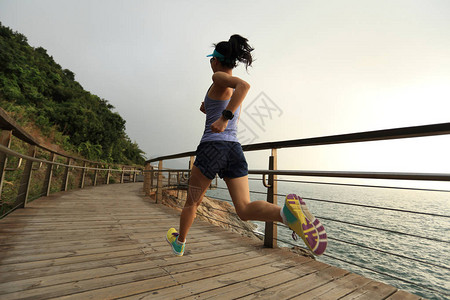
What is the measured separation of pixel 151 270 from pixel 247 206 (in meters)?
0.85

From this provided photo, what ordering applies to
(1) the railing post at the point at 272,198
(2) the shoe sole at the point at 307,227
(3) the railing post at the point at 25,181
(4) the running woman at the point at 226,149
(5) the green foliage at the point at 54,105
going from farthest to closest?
(5) the green foliage at the point at 54,105
(3) the railing post at the point at 25,181
(1) the railing post at the point at 272,198
(4) the running woman at the point at 226,149
(2) the shoe sole at the point at 307,227

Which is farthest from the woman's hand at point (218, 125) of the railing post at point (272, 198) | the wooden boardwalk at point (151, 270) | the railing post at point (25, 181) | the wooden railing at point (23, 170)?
the railing post at point (25, 181)

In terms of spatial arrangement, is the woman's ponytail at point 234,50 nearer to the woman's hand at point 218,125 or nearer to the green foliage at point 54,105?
the woman's hand at point 218,125

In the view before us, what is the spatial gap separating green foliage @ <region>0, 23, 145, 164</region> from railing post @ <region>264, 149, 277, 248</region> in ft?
45.1

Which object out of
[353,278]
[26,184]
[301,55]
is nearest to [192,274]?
[353,278]

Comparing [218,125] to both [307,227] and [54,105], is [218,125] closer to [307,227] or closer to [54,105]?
[307,227]

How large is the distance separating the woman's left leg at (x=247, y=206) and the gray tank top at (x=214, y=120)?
28 cm

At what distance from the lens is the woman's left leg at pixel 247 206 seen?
4.08ft

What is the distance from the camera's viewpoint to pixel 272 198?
2203mm

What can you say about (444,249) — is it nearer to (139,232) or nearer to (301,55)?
(301,55)

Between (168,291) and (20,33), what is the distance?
101 feet

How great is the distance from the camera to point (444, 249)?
28.5 m

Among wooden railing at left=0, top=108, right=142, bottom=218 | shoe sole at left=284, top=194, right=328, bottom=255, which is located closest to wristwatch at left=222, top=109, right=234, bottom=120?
shoe sole at left=284, top=194, right=328, bottom=255

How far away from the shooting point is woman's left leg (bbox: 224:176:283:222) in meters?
1.24
